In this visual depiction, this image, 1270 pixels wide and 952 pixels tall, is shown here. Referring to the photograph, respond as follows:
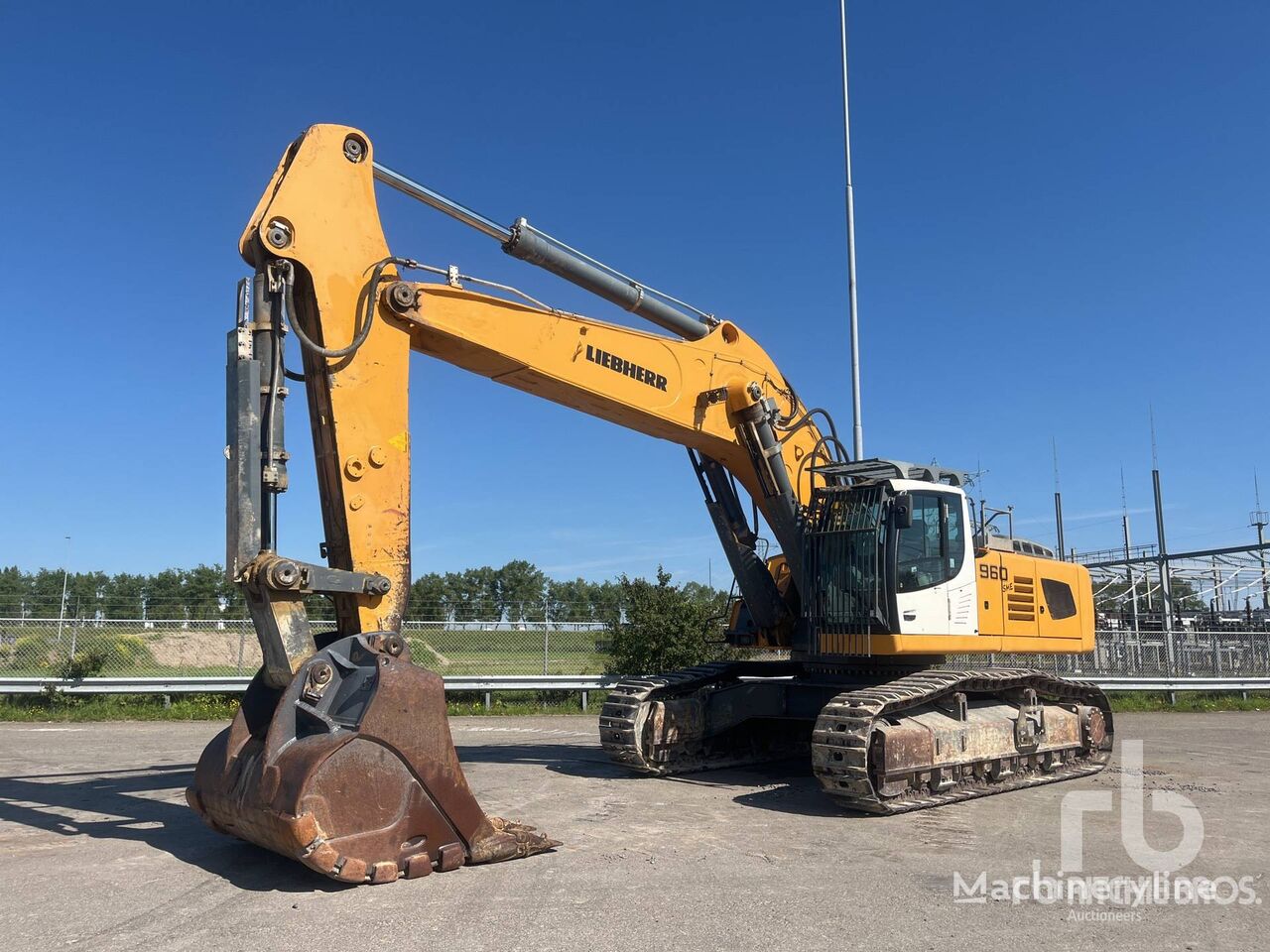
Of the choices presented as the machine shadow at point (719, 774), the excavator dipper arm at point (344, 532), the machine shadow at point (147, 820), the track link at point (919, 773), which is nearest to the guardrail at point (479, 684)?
the machine shadow at point (719, 774)

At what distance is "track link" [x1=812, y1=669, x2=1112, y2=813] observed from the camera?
28.4 ft

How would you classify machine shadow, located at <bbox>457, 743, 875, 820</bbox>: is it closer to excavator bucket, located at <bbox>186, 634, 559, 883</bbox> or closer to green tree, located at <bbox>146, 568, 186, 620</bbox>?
excavator bucket, located at <bbox>186, 634, 559, 883</bbox>

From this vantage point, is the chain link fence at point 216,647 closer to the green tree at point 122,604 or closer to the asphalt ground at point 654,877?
the green tree at point 122,604

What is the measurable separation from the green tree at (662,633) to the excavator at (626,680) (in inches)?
255

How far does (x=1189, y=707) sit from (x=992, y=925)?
62.1ft

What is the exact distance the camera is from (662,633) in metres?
19.3

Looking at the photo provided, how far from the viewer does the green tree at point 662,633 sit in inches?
755

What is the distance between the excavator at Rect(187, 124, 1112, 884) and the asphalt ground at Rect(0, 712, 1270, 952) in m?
0.38

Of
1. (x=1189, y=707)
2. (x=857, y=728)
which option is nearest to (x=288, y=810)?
(x=857, y=728)

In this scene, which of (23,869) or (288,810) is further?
(23,869)

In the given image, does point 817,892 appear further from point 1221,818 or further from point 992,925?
point 1221,818

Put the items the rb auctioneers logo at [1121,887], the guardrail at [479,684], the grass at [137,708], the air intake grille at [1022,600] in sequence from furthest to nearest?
the guardrail at [479,684] → the grass at [137,708] → the air intake grille at [1022,600] → the rb auctioneers logo at [1121,887]

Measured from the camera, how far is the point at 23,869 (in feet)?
21.6

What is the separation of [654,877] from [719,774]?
5006 mm
